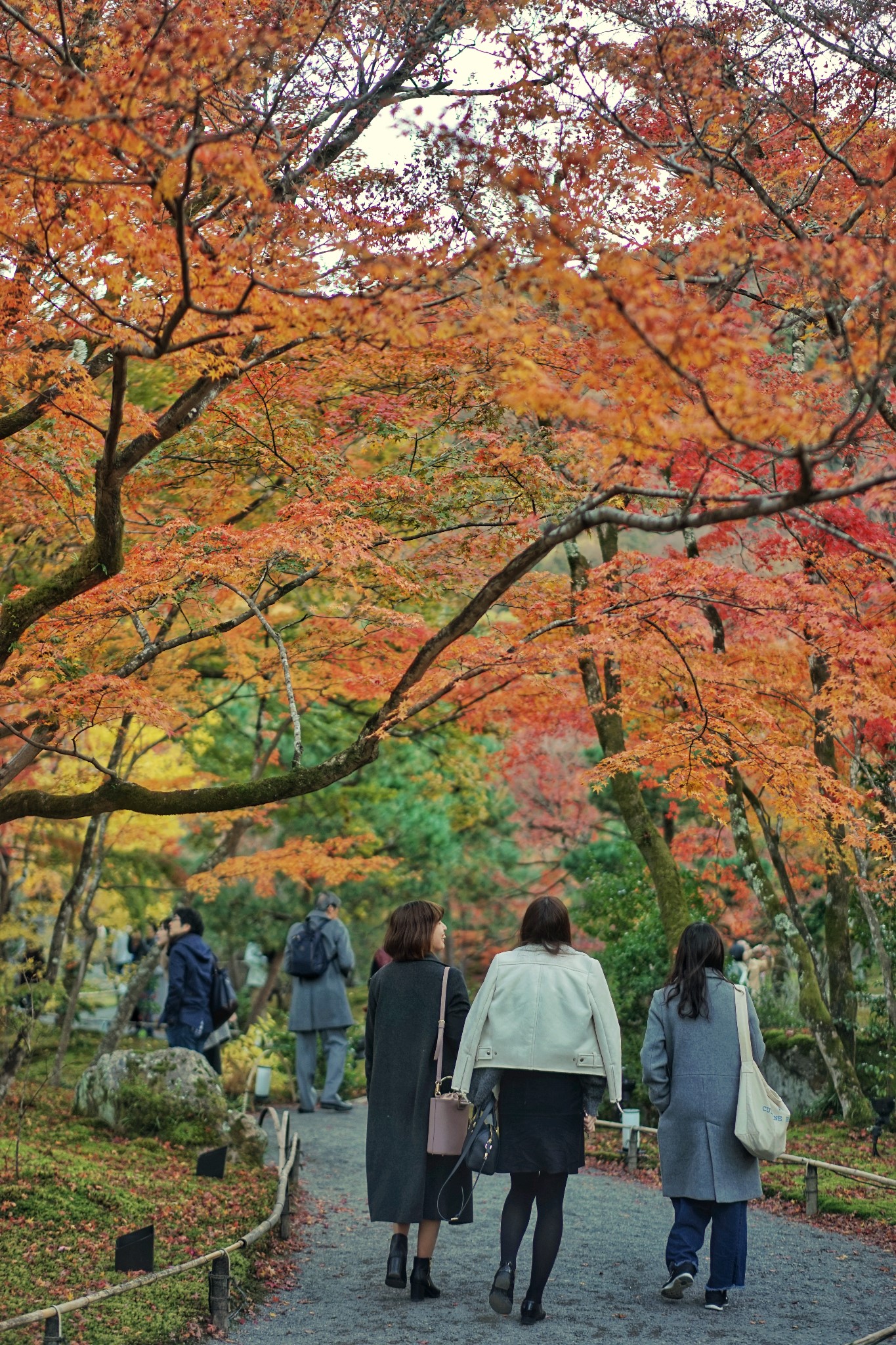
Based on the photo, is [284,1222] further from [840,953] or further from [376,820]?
[376,820]

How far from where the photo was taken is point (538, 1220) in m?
4.46

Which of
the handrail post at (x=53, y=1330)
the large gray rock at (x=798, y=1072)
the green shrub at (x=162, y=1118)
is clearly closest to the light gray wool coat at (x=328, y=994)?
the green shrub at (x=162, y=1118)

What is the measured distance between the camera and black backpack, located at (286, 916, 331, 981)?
10250 mm

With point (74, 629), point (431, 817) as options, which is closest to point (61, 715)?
point (74, 629)

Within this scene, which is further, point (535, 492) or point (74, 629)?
point (535, 492)

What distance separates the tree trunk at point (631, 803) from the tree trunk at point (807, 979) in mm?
635

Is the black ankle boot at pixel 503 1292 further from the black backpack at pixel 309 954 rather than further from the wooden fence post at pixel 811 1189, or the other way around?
the black backpack at pixel 309 954

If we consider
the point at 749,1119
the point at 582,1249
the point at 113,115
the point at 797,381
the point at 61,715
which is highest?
the point at 797,381

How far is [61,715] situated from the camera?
6.22 meters

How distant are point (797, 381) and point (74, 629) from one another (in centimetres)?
459

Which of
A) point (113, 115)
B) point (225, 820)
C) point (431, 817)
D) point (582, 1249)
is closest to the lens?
point (113, 115)

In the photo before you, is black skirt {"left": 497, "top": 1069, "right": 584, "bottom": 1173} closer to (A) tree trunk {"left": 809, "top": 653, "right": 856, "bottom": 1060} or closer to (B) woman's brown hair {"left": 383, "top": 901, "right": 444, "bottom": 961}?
(B) woman's brown hair {"left": 383, "top": 901, "right": 444, "bottom": 961}

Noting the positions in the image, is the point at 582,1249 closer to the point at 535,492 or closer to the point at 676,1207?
the point at 676,1207

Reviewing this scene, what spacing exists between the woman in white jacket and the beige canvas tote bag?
0.68 meters
